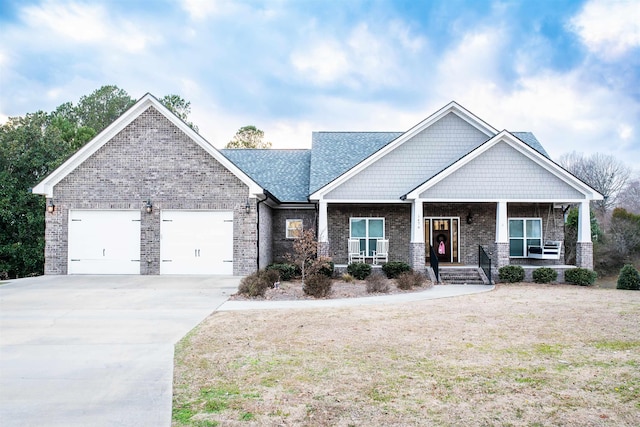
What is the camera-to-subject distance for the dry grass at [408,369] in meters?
4.40

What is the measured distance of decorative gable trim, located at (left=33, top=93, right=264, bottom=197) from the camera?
17078mm

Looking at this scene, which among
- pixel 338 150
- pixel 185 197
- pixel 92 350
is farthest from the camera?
pixel 338 150

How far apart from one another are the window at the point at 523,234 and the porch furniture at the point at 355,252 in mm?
6570

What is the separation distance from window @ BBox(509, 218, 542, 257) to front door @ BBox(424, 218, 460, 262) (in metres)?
2.34

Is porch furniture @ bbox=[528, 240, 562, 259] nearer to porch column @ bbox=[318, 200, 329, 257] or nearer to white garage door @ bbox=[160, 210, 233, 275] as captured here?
porch column @ bbox=[318, 200, 329, 257]

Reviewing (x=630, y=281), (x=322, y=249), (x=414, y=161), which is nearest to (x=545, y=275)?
(x=630, y=281)

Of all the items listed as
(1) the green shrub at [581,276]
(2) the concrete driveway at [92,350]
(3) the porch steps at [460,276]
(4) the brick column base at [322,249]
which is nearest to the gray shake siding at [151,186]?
(4) the brick column base at [322,249]

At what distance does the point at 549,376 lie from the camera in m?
5.56

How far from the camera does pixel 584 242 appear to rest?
17.5 meters

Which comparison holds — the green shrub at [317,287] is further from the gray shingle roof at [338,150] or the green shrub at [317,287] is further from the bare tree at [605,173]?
the bare tree at [605,173]

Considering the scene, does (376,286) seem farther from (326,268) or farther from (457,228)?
(457,228)

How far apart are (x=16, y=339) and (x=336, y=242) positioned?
1389 centimetres

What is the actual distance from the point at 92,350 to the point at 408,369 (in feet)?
15.4

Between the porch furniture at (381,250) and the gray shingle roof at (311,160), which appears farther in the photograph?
the gray shingle roof at (311,160)
